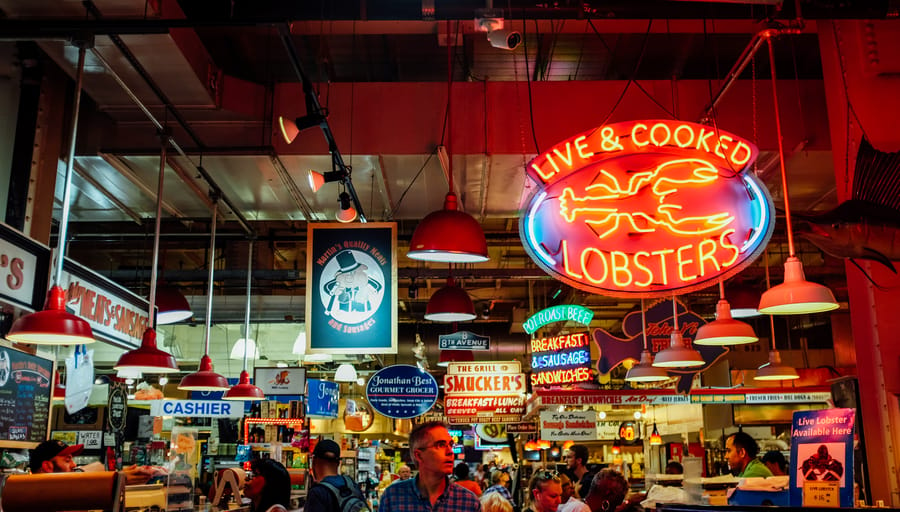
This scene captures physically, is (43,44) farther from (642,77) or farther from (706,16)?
(642,77)

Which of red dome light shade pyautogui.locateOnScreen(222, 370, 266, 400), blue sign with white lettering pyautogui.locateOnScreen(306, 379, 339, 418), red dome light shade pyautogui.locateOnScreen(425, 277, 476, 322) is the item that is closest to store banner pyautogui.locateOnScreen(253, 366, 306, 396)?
blue sign with white lettering pyautogui.locateOnScreen(306, 379, 339, 418)

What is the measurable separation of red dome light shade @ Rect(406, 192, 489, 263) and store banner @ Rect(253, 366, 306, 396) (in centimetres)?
1046

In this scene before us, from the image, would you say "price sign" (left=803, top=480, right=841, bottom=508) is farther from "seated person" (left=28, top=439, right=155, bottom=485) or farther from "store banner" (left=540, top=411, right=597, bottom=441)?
"store banner" (left=540, top=411, right=597, bottom=441)

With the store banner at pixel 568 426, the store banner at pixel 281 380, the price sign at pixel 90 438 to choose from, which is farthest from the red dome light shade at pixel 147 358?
the price sign at pixel 90 438

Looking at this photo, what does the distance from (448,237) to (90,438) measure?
17.8 metres

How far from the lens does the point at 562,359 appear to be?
1403cm

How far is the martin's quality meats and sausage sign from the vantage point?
13.8m

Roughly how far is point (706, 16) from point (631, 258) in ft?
7.75

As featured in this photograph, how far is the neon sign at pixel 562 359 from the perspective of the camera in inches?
539

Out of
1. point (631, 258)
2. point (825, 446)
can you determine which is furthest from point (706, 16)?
point (825, 446)

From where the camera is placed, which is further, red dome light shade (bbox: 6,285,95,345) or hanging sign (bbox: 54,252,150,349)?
hanging sign (bbox: 54,252,150,349)

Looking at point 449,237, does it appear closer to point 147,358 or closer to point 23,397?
point 147,358

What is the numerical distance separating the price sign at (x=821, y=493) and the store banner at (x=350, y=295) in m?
4.03

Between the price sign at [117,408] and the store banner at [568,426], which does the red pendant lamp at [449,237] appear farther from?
the store banner at [568,426]
